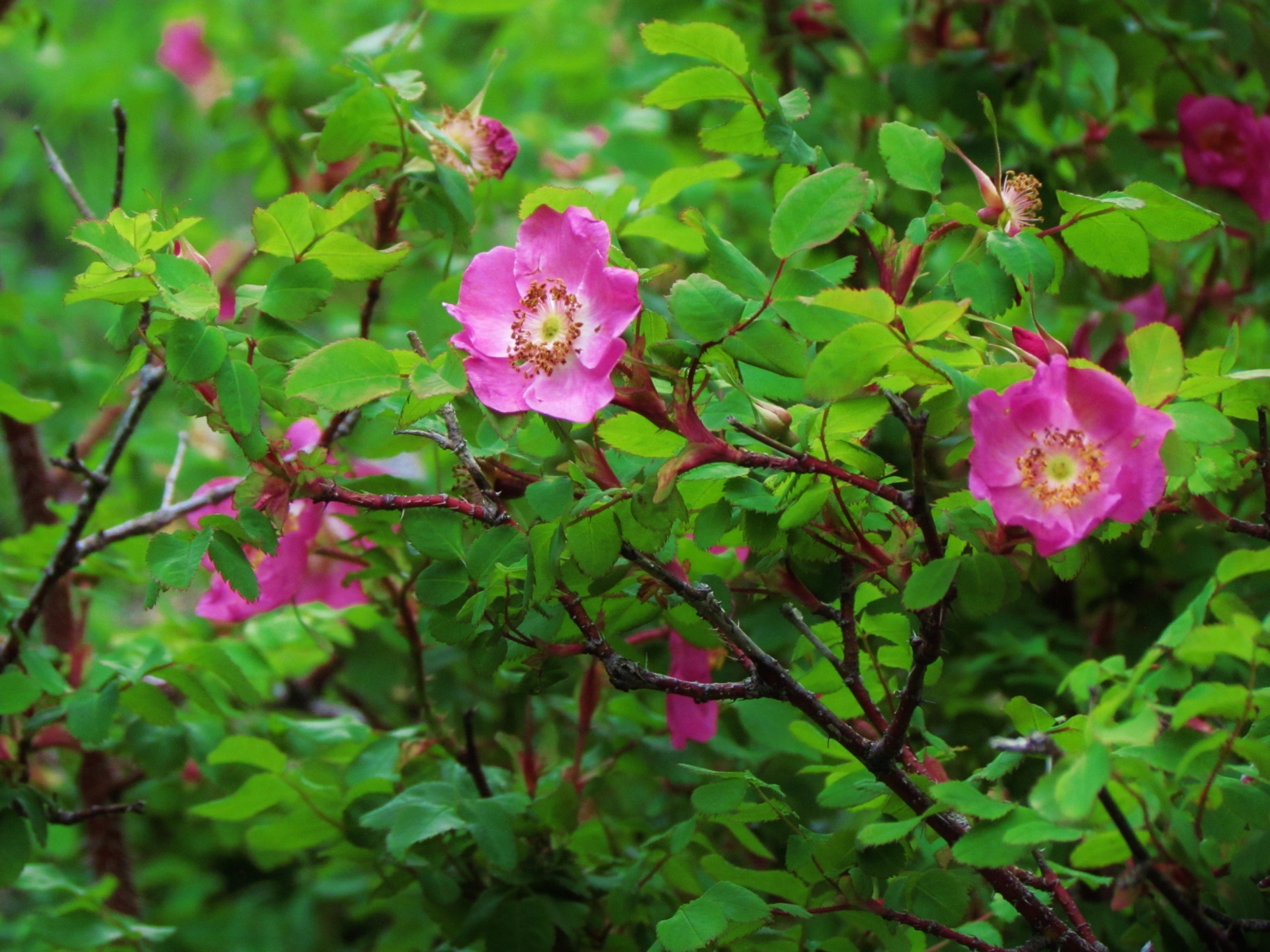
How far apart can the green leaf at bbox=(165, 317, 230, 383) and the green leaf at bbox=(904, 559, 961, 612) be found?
1.11ft

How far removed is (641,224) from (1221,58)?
0.76 m

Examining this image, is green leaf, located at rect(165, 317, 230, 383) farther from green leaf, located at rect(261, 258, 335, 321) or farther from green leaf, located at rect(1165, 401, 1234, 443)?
green leaf, located at rect(1165, 401, 1234, 443)

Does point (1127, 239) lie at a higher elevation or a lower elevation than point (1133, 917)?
higher

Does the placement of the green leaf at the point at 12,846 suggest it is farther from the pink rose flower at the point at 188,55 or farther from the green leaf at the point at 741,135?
the pink rose flower at the point at 188,55

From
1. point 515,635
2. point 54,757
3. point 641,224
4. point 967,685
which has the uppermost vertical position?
point 641,224

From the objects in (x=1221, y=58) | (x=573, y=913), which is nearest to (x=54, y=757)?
(x=573, y=913)

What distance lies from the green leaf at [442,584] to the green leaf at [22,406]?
0.37 meters

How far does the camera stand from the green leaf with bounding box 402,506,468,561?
601 mm

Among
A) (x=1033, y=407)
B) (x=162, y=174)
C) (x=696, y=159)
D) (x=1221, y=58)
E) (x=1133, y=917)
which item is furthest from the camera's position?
(x=162, y=174)

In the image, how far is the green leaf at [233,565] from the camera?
59 centimetres

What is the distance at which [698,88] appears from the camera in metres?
0.65

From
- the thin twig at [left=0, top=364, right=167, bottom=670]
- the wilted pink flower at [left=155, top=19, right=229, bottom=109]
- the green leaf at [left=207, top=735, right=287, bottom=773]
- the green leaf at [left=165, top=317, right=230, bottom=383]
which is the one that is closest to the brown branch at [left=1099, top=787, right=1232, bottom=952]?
the green leaf at [left=165, top=317, right=230, bottom=383]

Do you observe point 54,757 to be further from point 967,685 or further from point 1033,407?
point 1033,407

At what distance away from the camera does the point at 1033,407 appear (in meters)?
0.50
